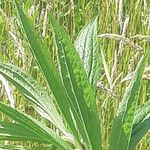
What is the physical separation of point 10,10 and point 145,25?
1.84 feet

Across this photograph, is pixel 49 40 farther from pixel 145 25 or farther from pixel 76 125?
pixel 76 125

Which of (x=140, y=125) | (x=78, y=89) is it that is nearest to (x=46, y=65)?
(x=78, y=89)

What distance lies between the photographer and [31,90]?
766mm

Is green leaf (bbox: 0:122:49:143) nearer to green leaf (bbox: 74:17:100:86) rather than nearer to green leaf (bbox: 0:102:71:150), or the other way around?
green leaf (bbox: 0:102:71:150)

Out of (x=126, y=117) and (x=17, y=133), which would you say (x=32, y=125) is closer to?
(x=17, y=133)

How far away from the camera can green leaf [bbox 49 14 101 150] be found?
2.11ft

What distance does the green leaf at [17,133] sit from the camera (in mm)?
720

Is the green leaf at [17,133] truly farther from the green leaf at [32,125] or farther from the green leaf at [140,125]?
the green leaf at [140,125]

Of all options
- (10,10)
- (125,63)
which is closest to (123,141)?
(125,63)

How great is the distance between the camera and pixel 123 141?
66cm

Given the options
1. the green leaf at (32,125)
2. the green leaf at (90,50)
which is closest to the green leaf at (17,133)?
the green leaf at (32,125)

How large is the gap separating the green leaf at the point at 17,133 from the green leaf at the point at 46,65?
0.20 feet

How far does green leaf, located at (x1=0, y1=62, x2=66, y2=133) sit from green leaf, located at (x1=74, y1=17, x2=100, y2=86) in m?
0.08

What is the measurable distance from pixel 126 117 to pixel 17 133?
172 mm
